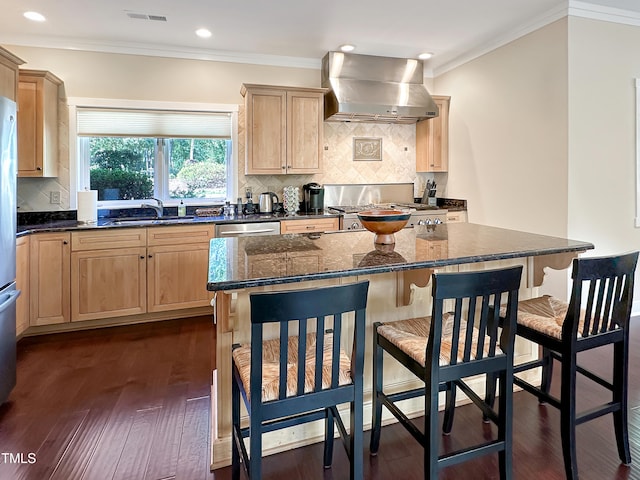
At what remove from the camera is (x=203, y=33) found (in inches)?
150

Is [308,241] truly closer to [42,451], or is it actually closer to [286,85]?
[42,451]

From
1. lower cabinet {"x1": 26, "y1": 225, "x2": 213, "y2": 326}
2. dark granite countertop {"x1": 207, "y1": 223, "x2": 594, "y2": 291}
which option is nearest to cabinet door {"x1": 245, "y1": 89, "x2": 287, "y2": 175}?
lower cabinet {"x1": 26, "y1": 225, "x2": 213, "y2": 326}

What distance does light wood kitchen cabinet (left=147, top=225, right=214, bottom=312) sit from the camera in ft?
12.3

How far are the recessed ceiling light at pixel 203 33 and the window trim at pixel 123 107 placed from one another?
0.69 metres

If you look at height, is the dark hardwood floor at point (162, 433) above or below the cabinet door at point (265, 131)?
below

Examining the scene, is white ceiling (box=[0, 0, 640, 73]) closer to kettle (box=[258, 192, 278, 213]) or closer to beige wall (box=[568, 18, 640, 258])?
beige wall (box=[568, 18, 640, 258])

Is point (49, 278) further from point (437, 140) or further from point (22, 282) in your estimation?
point (437, 140)

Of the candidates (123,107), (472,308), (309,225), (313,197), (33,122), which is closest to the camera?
(472,308)

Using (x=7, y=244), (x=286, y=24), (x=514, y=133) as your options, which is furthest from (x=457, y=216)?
(x=7, y=244)

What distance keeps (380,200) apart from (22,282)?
151 inches

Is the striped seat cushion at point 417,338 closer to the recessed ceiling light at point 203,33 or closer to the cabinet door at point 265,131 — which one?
the cabinet door at point 265,131

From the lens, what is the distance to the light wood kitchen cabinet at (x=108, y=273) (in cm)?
353

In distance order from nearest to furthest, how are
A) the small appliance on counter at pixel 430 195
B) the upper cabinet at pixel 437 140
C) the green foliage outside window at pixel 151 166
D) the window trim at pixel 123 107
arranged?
the window trim at pixel 123 107 < the green foliage outside window at pixel 151 166 < the upper cabinet at pixel 437 140 < the small appliance on counter at pixel 430 195

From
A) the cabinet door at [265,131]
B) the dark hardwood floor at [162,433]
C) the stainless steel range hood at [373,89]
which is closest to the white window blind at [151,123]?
the cabinet door at [265,131]
